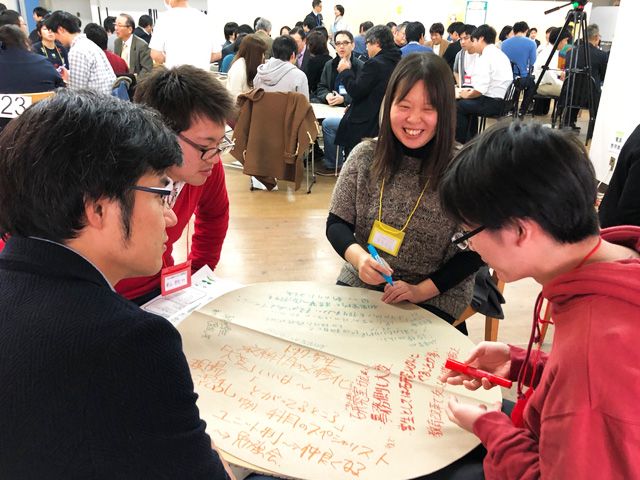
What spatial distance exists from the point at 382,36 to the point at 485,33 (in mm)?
1767

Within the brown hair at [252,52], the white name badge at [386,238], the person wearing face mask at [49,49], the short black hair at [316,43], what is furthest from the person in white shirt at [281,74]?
the white name badge at [386,238]

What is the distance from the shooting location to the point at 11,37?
3.21 meters

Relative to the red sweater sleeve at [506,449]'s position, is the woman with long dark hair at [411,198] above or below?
above

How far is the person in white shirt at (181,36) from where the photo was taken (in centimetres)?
450

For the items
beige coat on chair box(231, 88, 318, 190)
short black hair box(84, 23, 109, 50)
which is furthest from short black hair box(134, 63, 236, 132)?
short black hair box(84, 23, 109, 50)

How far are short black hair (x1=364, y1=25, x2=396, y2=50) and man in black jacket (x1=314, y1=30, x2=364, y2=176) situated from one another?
31 centimetres

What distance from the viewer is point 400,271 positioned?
1.64 meters

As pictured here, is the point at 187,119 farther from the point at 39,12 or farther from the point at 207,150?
the point at 39,12

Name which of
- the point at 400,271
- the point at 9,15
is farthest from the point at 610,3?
the point at 400,271

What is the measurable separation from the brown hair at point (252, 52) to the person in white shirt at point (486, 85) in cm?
222

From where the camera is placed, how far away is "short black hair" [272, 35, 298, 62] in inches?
180

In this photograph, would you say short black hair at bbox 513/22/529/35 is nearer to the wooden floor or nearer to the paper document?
the wooden floor

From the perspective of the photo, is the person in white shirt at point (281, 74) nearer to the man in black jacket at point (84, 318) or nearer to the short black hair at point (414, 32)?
the short black hair at point (414, 32)

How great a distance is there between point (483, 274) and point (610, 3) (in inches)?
590
